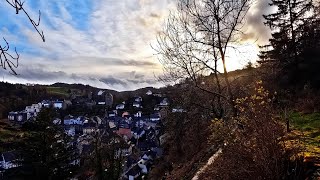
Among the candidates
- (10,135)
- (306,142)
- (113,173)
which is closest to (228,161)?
(306,142)

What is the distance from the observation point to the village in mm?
39656

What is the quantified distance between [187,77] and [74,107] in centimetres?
12613

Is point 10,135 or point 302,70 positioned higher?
point 302,70

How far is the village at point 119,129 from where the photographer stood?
1561 inches

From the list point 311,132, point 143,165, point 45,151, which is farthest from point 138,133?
point 311,132

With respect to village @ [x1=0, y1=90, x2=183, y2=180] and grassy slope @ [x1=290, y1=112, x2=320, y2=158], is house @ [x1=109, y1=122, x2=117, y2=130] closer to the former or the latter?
village @ [x1=0, y1=90, x2=183, y2=180]

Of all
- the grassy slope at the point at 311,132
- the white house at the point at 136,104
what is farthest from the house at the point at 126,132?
the grassy slope at the point at 311,132

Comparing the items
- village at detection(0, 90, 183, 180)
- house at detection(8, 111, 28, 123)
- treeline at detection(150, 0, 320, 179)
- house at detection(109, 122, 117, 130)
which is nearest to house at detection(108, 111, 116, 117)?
village at detection(0, 90, 183, 180)

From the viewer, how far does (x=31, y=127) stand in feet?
91.2

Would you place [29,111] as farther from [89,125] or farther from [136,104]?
[89,125]

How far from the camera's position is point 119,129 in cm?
9962

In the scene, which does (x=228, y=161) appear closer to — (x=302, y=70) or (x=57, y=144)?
(x=302, y=70)

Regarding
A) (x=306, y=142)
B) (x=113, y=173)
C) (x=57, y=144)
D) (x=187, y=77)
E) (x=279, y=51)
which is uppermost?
(x=279, y=51)

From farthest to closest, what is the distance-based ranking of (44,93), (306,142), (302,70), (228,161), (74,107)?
(44,93) → (74,107) → (302,70) → (306,142) → (228,161)
